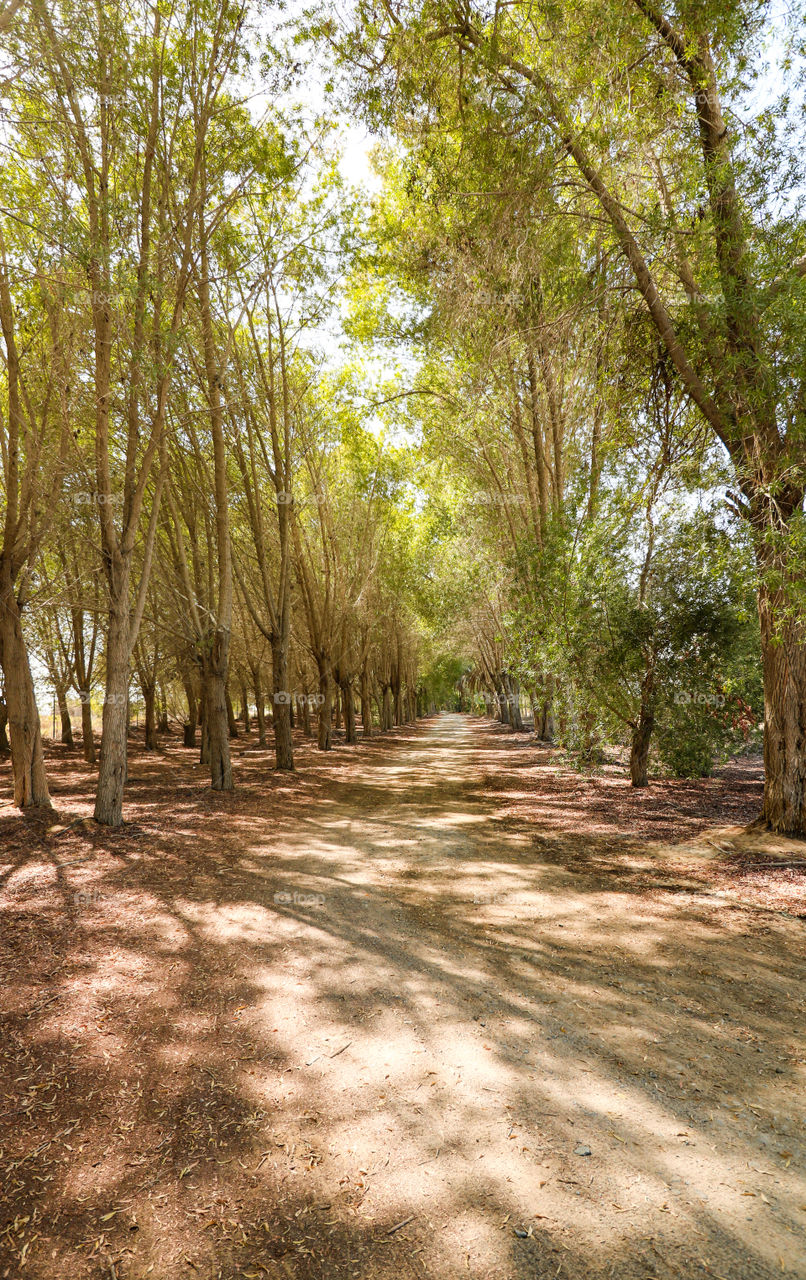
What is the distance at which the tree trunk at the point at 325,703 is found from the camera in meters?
22.3

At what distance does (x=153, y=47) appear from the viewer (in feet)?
28.9

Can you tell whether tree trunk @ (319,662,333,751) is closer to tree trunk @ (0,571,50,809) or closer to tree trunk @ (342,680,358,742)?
tree trunk @ (342,680,358,742)

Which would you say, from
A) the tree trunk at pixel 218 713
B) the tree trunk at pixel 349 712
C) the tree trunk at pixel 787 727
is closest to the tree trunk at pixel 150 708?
the tree trunk at pixel 349 712

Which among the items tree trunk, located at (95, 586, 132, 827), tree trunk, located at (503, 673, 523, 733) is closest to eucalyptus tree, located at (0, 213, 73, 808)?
tree trunk, located at (95, 586, 132, 827)

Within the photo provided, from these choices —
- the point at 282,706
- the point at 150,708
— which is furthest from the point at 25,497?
the point at 150,708

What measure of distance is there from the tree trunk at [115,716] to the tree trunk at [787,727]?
29.2ft

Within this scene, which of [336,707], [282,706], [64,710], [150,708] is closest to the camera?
[282,706]

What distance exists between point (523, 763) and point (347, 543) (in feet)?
35.2

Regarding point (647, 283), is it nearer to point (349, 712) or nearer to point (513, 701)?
point (349, 712)

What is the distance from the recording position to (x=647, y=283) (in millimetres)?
7234

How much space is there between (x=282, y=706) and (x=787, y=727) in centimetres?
1165

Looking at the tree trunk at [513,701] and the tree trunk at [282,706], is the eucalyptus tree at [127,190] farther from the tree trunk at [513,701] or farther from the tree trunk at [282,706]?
the tree trunk at [513,701]

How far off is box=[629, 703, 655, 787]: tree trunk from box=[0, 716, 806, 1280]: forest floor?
4204 mm

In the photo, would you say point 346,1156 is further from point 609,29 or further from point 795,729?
point 609,29
